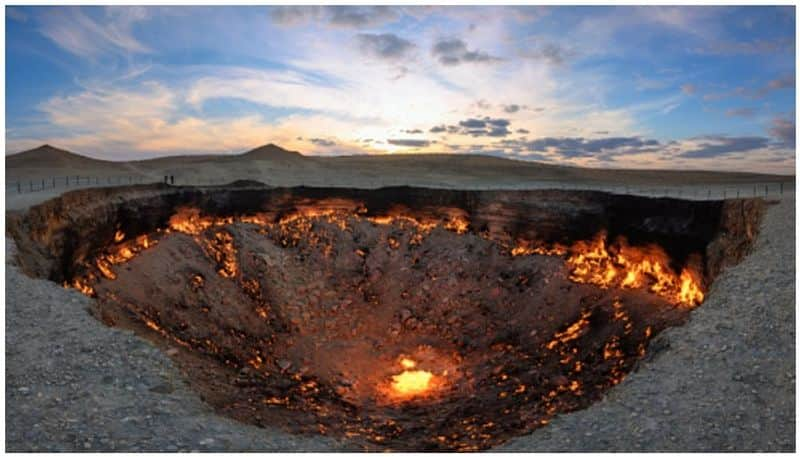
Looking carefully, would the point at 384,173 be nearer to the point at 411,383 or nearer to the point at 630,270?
the point at 630,270

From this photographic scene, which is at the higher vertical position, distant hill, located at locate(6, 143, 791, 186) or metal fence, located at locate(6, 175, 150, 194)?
distant hill, located at locate(6, 143, 791, 186)

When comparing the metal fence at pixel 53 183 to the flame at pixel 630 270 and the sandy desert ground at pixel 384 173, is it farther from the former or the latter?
the flame at pixel 630 270

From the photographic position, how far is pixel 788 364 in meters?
11.6

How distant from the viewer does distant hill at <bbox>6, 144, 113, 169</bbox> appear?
326 ft

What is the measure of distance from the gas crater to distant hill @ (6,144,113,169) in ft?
263

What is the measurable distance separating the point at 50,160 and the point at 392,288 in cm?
10069

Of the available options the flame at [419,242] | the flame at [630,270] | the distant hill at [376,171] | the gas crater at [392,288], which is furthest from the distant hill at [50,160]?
the flame at [630,270]

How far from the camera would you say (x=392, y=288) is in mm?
31094

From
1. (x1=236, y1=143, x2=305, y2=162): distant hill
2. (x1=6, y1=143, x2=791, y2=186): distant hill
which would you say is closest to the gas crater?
(x1=6, y1=143, x2=791, y2=186): distant hill

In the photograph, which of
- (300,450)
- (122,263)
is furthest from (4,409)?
(122,263)

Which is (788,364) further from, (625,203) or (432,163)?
(432,163)

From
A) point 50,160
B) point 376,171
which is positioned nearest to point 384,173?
point 376,171

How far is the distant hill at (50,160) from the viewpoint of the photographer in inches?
3910

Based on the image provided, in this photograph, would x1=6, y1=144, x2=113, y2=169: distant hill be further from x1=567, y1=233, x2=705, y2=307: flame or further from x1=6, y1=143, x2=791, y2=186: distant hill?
x1=567, y1=233, x2=705, y2=307: flame
